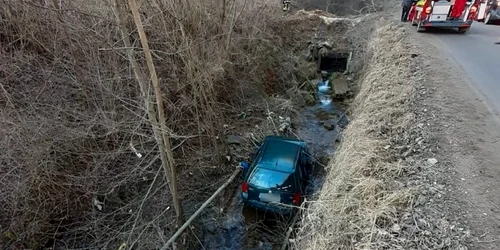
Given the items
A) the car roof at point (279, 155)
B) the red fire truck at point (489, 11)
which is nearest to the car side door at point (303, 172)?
the car roof at point (279, 155)

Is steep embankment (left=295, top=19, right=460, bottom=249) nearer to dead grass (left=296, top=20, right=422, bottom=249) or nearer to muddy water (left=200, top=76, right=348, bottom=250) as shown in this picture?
dead grass (left=296, top=20, right=422, bottom=249)

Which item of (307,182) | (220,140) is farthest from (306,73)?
(307,182)

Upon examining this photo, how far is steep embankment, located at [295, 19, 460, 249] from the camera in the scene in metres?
3.83

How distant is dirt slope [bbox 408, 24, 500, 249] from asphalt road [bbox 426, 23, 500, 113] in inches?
8.7

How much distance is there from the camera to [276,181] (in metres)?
6.84

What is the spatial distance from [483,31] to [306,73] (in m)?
8.14

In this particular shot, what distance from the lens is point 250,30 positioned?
13.7 m

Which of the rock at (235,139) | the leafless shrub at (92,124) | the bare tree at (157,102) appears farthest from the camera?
the rock at (235,139)

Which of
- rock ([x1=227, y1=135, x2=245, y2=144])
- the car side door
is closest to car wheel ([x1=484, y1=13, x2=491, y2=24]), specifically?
the car side door

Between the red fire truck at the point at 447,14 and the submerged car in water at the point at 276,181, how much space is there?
9011mm

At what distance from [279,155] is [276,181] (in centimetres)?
85

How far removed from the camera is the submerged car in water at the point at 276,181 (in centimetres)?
684

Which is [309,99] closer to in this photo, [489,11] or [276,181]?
[276,181]

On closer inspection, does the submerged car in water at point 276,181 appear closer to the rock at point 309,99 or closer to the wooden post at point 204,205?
the wooden post at point 204,205
